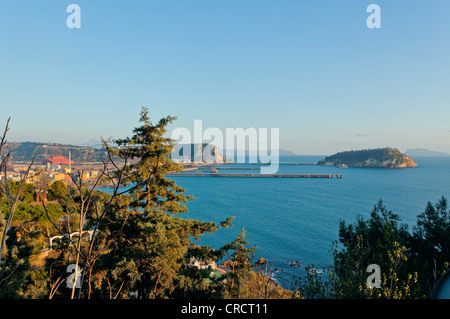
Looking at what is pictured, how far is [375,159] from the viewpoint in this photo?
114750 mm

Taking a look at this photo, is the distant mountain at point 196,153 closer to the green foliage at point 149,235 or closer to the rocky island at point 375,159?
the rocky island at point 375,159

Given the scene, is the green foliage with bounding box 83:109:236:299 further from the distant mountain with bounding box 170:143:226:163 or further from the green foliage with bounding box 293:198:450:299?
the distant mountain with bounding box 170:143:226:163

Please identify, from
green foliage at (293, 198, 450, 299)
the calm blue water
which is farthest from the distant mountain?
green foliage at (293, 198, 450, 299)

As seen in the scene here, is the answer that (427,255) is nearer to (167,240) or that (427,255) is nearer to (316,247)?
(167,240)

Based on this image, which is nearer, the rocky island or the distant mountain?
the rocky island

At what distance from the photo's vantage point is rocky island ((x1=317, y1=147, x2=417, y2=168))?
110625 millimetres

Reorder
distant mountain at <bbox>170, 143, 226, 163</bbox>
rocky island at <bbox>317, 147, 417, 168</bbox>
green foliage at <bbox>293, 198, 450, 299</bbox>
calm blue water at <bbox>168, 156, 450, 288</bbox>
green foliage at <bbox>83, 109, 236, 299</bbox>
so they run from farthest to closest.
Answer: distant mountain at <bbox>170, 143, 226, 163</bbox> → rocky island at <bbox>317, 147, 417, 168</bbox> → calm blue water at <bbox>168, 156, 450, 288</bbox> → green foliage at <bbox>83, 109, 236, 299</bbox> → green foliage at <bbox>293, 198, 450, 299</bbox>

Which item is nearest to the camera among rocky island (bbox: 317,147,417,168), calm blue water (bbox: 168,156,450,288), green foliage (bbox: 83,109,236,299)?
green foliage (bbox: 83,109,236,299)

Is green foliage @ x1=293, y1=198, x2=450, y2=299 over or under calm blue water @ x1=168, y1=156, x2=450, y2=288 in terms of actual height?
over

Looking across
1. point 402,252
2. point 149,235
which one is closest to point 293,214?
point 402,252

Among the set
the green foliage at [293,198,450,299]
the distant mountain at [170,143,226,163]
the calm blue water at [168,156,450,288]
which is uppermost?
the distant mountain at [170,143,226,163]

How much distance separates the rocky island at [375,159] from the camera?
11062 centimetres
